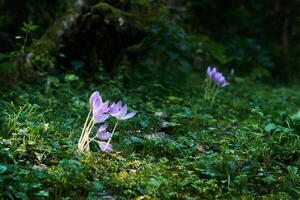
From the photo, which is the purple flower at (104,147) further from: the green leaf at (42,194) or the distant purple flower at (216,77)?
the distant purple flower at (216,77)

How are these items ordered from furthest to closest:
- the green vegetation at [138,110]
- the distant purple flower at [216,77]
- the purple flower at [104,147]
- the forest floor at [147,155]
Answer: the distant purple flower at [216,77]
the purple flower at [104,147]
the green vegetation at [138,110]
the forest floor at [147,155]

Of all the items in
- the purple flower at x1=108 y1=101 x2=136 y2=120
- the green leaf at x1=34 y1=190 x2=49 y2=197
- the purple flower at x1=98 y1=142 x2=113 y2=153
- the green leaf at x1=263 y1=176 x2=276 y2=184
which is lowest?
the green leaf at x1=34 y1=190 x2=49 y2=197

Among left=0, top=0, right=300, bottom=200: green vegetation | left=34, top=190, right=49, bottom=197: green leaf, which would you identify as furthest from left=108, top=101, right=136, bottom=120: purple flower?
left=34, top=190, right=49, bottom=197: green leaf

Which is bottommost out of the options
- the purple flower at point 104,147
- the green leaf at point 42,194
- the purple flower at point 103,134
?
the green leaf at point 42,194

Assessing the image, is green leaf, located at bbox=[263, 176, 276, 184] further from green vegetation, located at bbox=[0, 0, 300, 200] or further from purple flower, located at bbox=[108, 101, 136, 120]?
purple flower, located at bbox=[108, 101, 136, 120]

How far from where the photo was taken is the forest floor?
290cm

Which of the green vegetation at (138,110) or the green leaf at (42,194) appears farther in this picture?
the green vegetation at (138,110)

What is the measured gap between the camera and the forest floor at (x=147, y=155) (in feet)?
9.52

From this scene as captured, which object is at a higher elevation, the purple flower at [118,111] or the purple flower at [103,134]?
the purple flower at [118,111]

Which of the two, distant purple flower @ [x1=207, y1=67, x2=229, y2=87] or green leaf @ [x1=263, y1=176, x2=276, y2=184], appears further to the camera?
distant purple flower @ [x1=207, y1=67, x2=229, y2=87]

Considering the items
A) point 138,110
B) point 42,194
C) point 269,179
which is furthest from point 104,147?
point 138,110

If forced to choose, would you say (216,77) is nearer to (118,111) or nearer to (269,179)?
(118,111)

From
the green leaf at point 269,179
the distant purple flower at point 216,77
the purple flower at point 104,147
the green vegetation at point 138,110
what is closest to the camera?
the green vegetation at point 138,110

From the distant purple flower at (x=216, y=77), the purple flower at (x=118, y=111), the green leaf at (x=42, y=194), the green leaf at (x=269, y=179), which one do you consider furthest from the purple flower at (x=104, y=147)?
the distant purple flower at (x=216, y=77)
